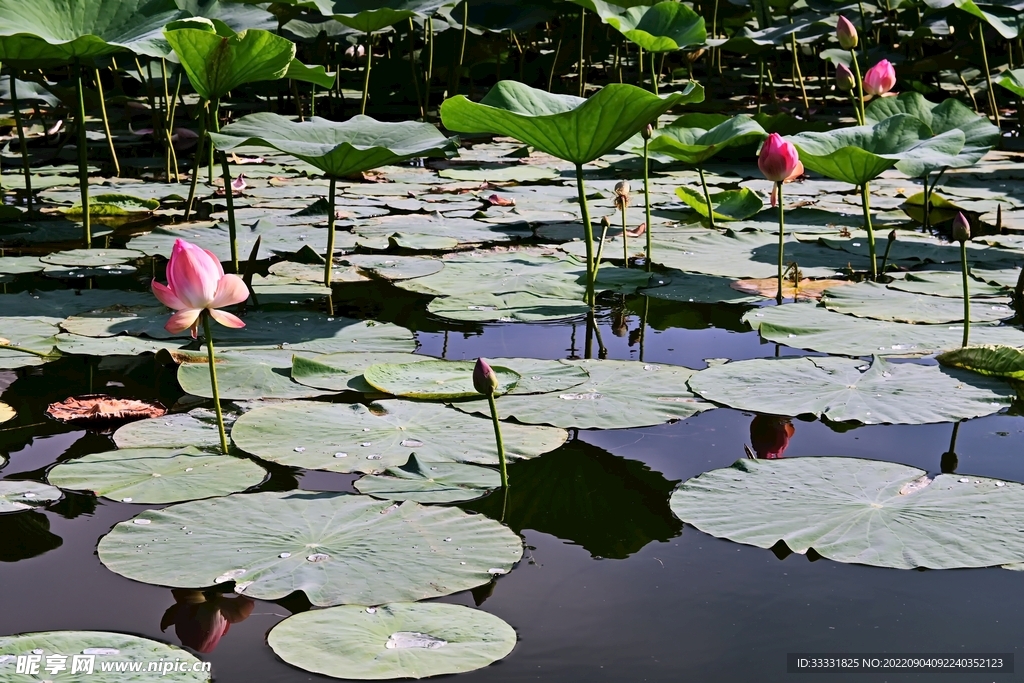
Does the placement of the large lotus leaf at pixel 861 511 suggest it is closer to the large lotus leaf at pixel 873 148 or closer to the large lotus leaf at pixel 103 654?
the large lotus leaf at pixel 103 654

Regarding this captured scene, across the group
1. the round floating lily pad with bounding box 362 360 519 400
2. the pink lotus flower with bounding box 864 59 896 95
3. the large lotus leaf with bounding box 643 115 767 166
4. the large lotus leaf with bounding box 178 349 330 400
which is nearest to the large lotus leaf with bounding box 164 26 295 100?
the large lotus leaf with bounding box 178 349 330 400

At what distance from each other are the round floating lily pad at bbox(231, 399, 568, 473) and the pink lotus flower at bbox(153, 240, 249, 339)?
238 millimetres

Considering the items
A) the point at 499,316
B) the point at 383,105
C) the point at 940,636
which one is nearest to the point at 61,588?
the point at 940,636

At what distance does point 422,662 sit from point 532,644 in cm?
14

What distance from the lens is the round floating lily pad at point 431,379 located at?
2016 millimetres

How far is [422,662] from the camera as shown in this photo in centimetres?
112

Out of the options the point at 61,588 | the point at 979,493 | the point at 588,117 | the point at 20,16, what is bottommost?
the point at 61,588

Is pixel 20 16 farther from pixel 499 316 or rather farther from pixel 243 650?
pixel 243 650

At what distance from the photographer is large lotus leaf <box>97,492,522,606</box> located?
1.28 m

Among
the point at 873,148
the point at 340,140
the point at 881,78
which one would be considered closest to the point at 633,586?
the point at 340,140

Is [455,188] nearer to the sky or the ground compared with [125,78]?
nearer to the ground

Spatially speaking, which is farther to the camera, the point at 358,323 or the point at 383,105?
the point at 383,105

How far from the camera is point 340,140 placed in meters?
2.92

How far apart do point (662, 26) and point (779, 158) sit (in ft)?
7.37
